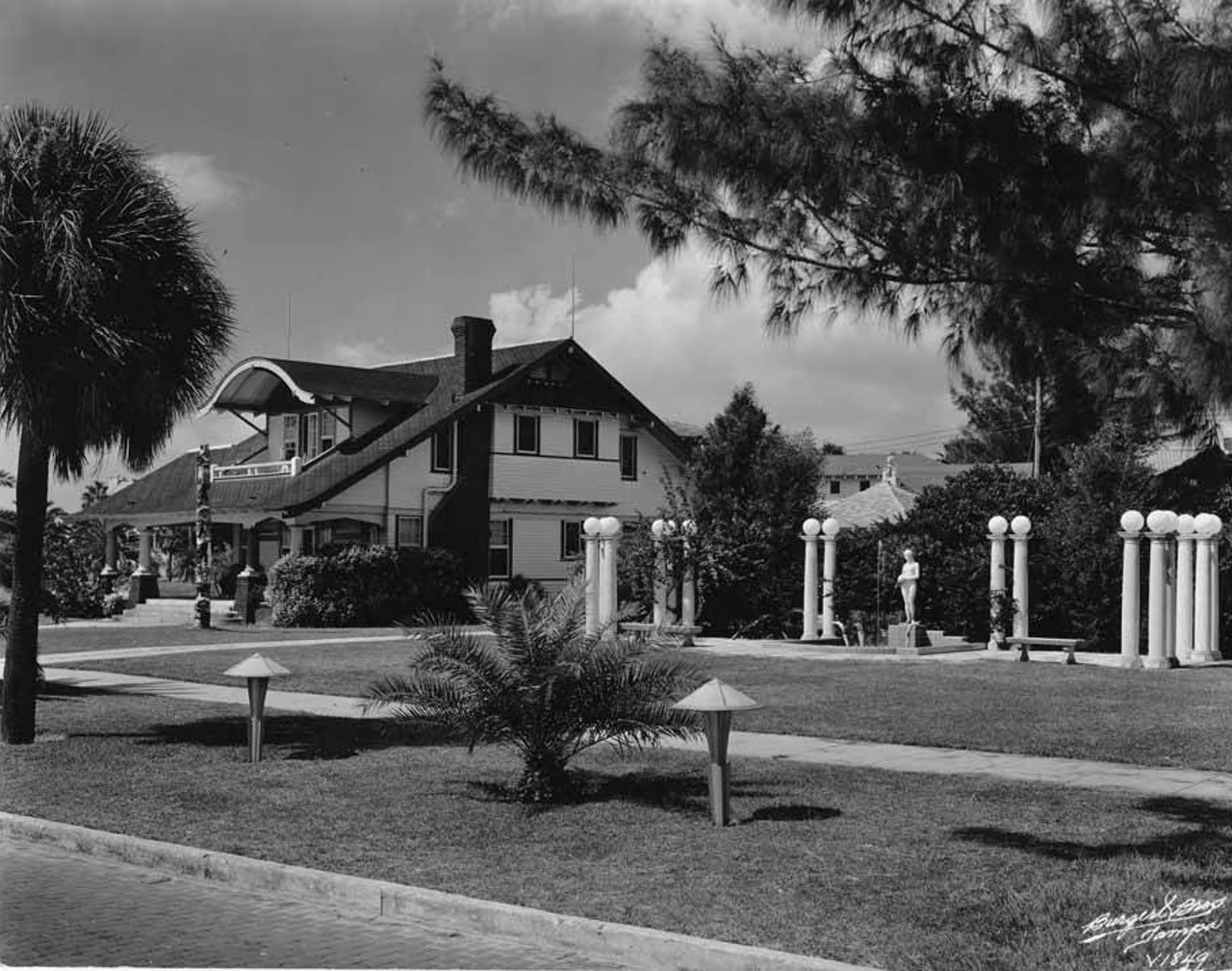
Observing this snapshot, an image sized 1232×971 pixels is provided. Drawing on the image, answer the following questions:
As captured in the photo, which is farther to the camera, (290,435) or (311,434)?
(290,435)

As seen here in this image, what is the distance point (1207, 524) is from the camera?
22172 millimetres

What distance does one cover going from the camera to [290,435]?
42.2 metres

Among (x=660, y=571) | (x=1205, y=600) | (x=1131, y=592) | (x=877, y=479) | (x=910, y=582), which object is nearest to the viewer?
(x=1131, y=592)

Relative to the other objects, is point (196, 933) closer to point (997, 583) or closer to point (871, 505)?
point (997, 583)

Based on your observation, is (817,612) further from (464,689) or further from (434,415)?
(464,689)

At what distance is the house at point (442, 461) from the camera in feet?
128

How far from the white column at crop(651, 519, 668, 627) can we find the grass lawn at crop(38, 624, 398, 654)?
19.1ft

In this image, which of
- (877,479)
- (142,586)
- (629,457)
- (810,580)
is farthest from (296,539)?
(877,479)

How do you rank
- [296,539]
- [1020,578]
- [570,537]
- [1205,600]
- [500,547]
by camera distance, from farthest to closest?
[570,537] < [500,547] < [296,539] < [1020,578] < [1205,600]

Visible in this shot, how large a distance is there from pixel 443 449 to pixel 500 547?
10.6ft

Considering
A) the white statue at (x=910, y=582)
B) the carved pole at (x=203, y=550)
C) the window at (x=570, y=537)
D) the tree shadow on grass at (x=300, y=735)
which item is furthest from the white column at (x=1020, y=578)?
the window at (x=570, y=537)

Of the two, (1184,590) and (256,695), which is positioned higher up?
(1184,590)

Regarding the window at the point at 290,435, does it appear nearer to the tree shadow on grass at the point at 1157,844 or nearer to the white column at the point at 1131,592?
the white column at the point at 1131,592

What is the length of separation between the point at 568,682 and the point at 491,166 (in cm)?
412
